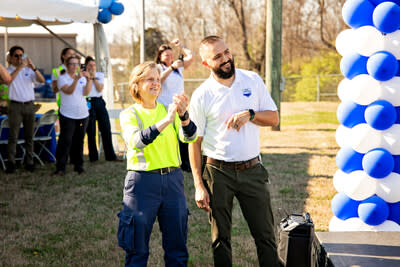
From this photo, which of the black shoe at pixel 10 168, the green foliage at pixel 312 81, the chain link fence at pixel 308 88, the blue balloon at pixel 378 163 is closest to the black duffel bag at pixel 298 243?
the blue balloon at pixel 378 163

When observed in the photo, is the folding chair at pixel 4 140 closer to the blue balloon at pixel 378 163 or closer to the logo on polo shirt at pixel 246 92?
the logo on polo shirt at pixel 246 92

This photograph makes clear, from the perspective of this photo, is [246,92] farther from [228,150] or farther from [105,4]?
[105,4]

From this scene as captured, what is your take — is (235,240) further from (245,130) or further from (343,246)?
(245,130)

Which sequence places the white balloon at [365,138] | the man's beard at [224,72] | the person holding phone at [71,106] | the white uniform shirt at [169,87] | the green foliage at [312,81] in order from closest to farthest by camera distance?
the man's beard at [224,72]
the white balloon at [365,138]
the white uniform shirt at [169,87]
the person holding phone at [71,106]
the green foliage at [312,81]

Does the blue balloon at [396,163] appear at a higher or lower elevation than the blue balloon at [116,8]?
lower

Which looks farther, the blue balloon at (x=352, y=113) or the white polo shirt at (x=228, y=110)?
the blue balloon at (x=352, y=113)

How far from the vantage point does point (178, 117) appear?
331cm

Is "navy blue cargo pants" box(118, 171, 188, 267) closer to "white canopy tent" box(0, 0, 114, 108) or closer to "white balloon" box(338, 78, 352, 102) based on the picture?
"white balloon" box(338, 78, 352, 102)

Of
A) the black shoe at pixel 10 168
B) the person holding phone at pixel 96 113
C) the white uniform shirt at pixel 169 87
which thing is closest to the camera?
the white uniform shirt at pixel 169 87

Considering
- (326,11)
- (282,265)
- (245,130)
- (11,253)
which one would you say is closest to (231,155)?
(245,130)

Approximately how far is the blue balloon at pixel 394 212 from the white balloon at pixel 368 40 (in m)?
1.32

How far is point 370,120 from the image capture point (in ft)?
13.3

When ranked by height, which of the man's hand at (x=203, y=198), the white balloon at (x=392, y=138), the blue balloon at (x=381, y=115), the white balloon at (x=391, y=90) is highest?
the white balloon at (x=391, y=90)

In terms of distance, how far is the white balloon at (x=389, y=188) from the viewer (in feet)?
13.6
